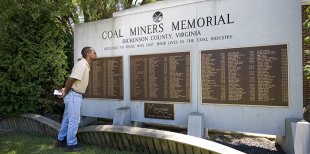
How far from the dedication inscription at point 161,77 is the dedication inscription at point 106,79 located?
36 cm

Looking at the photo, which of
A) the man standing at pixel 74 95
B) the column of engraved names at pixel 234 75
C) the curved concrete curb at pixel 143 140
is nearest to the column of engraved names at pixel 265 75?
the column of engraved names at pixel 234 75

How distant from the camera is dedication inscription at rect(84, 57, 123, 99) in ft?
24.0

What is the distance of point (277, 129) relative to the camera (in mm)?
5445

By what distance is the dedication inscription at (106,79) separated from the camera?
731 centimetres

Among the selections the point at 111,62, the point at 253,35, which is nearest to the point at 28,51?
the point at 111,62

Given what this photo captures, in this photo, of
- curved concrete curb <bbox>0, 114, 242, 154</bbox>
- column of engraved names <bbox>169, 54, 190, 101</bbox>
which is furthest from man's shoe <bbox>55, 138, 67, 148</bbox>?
column of engraved names <bbox>169, 54, 190, 101</bbox>

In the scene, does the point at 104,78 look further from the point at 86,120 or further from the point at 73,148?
the point at 73,148

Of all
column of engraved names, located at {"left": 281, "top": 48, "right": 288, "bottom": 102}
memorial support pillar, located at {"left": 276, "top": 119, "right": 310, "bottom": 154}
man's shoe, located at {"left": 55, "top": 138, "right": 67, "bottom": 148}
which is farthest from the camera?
man's shoe, located at {"left": 55, "top": 138, "right": 67, "bottom": 148}

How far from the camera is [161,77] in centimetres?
661

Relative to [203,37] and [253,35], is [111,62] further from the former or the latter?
[253,35]

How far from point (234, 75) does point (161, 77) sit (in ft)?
4.99

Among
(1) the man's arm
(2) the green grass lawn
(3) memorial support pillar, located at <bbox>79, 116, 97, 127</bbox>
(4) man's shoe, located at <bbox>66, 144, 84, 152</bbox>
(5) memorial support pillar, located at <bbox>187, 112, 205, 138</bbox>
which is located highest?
(1) the man's arm

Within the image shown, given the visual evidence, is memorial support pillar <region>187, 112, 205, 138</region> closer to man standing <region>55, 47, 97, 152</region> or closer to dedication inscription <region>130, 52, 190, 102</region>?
dedication inscription <region>130, 52, 190, 102</region>

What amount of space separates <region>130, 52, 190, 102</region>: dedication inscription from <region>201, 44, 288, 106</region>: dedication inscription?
397 mm
